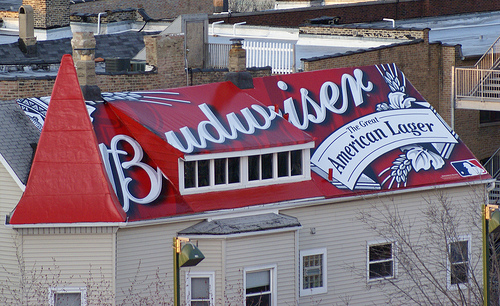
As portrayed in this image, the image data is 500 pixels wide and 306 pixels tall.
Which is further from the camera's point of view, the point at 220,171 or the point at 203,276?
the point at 220,171

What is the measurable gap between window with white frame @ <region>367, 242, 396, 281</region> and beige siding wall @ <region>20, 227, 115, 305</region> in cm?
759

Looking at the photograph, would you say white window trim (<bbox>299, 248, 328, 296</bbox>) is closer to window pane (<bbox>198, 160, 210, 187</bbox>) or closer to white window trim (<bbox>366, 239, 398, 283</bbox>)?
white window trim (<bbox>366, 239, 398, 283</bbox>)

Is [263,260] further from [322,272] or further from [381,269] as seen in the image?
[381,269]

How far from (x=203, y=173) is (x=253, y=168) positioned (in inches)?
58.2

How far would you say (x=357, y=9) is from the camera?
4953 cm

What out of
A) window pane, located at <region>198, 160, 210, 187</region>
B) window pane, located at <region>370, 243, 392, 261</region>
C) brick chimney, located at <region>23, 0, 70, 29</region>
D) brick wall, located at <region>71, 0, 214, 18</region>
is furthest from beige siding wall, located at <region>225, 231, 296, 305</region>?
brick wall, located at <region>71, 0, 214, 18</region>

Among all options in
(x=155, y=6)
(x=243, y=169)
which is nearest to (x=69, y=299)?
(x=243, y=169)

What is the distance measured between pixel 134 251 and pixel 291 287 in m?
4.24

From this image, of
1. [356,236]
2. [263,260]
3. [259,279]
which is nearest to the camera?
[263,260]

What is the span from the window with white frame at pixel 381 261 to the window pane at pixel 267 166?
3486mm

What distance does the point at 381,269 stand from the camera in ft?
86.4

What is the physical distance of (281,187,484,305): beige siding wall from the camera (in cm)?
2523

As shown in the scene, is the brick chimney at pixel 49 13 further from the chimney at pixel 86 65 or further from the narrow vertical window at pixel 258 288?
the narrow vertical window at pixel 258 288

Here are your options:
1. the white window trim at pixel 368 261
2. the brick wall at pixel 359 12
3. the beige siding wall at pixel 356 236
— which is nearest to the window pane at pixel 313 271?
the beige siding wall at pixel 356 236
